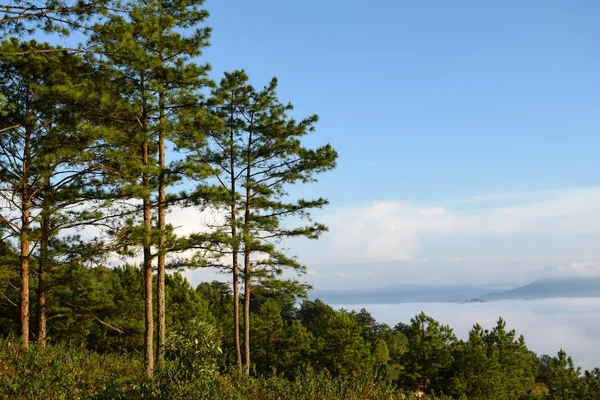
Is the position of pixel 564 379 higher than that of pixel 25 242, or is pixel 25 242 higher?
pixel 25 242

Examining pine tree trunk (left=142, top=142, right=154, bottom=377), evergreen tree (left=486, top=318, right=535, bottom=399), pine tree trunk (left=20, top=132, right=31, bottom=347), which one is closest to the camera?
pine tree trunk (left=142, top=142, right=154, bottom=377)

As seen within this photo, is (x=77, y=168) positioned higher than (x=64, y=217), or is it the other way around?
(x=77, y=168)

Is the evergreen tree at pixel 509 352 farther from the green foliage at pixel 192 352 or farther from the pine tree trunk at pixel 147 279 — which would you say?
the green foliage at pixel 192 352

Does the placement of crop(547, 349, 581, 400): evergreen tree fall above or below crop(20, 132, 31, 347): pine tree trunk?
below

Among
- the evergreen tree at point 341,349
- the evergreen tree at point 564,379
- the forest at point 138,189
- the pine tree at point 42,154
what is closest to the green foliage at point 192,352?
the forest at point 138,189

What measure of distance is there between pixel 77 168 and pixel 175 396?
8633 mm

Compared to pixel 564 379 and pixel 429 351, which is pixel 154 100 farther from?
pixel 564 379

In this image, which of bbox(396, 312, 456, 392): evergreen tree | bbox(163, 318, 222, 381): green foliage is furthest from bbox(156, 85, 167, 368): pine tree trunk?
bbox(396, 312, 456, 392): evergreen tree

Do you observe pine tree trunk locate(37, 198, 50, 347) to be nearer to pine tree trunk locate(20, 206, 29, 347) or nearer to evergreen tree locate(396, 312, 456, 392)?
pine tree trunk locate(20, 206, 29, 347)

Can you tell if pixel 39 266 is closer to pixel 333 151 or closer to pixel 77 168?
pixel 77 168

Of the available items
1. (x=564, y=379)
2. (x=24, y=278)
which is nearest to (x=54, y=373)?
(x=24, y=278)

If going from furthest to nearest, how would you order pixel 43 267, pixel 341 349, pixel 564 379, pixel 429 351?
1. pixel 429 351
2. pixel 564 379
3. pixel 341 349
4. pixel 43 267

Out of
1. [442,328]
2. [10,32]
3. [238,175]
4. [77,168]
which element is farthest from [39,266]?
[442,328]

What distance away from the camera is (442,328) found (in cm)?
3616
